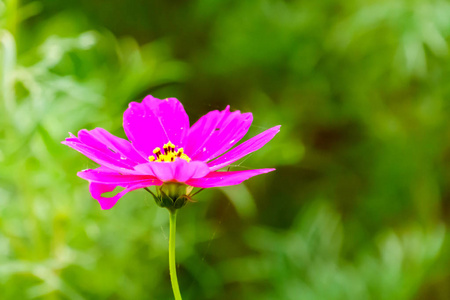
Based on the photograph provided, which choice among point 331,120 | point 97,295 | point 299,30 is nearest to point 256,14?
point 299,30

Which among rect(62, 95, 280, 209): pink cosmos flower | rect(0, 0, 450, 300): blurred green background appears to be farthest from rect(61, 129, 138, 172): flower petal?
rect(0, 0, 450, 300): blurred green background

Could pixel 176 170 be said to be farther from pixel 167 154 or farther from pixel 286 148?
pixel 286 148

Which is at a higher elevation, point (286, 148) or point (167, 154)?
point (286, 148)

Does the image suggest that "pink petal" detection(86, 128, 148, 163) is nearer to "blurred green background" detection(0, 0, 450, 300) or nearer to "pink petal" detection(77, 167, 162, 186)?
"pink petal" detection(77, 167, 162, 186)

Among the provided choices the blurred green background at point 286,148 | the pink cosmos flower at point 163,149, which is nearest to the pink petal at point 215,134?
the pink cosmos flower at point 163,149

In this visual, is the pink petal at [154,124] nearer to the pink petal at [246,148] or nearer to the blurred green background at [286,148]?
the pink petal at [246,148]

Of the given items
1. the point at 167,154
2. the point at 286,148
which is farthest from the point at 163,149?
the point at 286,148
